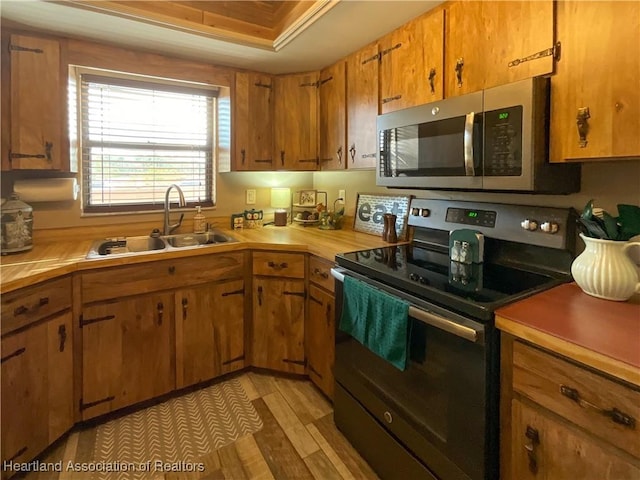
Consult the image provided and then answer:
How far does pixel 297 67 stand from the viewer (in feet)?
8.30

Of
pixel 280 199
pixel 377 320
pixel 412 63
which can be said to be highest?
pixel 412 63

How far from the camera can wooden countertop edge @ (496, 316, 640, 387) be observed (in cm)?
78

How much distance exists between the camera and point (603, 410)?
2.75 ft

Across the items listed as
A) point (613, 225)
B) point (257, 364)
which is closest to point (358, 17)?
point (613, 225)

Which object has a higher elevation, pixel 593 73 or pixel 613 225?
pixel 593 73

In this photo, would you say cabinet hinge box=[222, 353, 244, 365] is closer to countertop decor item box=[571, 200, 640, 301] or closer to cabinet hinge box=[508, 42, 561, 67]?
countertop decor item box=[571, 200, 640, 301]

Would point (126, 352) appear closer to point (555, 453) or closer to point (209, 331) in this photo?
point (209, 331)

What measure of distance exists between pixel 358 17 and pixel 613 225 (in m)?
1.47

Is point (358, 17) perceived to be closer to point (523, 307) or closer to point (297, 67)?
point (297, 67)

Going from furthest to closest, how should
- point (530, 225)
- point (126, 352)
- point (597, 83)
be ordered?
point (126, 352)
point (530, 225)
point (597, 83)

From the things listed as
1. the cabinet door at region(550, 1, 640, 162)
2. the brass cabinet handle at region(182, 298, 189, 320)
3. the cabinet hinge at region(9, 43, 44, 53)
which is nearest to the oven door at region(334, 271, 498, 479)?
the cabinet door at region(550, 1, 640, 162)

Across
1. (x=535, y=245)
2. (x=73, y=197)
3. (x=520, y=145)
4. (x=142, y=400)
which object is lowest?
(x=142, y=400)

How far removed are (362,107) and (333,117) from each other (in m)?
0.31

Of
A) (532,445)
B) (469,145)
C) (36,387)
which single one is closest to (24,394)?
(36,387)
